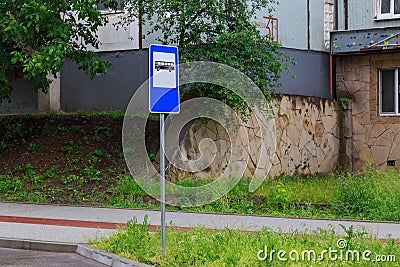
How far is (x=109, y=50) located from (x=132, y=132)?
3610 millimetres

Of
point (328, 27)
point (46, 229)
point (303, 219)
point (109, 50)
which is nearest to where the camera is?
point (46, 229)

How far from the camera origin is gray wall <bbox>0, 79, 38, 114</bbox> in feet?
79.7

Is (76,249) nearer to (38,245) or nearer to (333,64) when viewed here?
(38,245)

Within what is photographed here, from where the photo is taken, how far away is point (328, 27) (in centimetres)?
2525

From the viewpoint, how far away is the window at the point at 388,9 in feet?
78.2

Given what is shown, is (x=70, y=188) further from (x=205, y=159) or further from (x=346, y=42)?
(x=346, y=42)

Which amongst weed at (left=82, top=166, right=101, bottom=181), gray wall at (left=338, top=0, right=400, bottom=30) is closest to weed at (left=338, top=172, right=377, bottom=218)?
weed at (left=82, top=166, right=101, bottom=181)

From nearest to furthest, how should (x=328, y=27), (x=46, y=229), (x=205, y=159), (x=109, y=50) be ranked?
(x=46, y=229), (x=205, y=159), (x=109, y=50), (x=328, y=27)

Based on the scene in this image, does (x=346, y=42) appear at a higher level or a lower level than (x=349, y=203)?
higher

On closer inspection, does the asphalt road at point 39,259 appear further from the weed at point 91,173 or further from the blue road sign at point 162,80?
the weed at point 91,173

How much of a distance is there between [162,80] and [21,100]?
49.3 feet

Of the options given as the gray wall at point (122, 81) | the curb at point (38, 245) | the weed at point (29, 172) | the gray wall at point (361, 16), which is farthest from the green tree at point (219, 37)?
the curb at point (38, 245)

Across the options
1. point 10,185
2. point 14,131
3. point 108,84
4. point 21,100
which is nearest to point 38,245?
point 10,185

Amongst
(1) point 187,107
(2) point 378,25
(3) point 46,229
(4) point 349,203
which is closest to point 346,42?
(2) point 378,25
